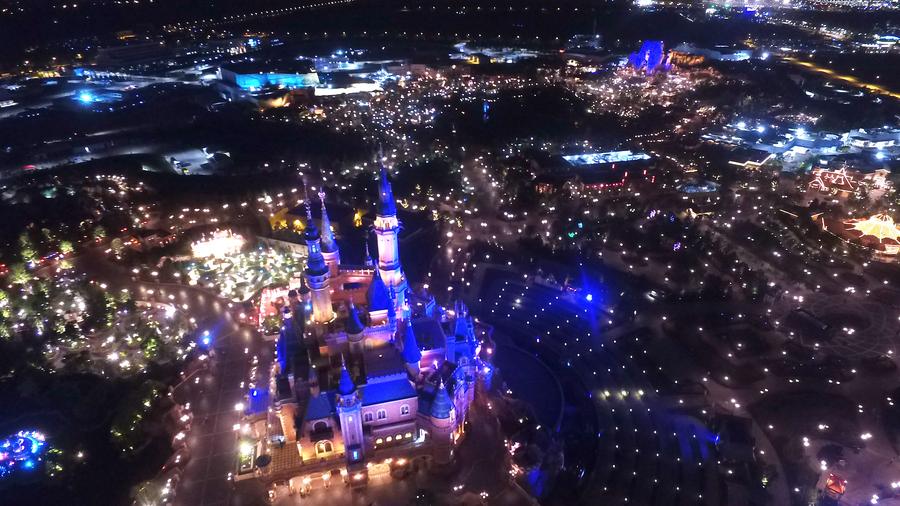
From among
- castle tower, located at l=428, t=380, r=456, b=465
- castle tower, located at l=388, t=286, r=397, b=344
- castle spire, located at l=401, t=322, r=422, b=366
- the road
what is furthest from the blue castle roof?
the road

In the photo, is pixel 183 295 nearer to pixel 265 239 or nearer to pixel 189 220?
pixel 265 239

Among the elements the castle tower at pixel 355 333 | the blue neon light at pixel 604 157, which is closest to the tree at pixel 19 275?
the castle tower at pixel 355 333

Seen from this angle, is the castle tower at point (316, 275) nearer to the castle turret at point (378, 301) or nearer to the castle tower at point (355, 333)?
the castle tower at point (355, 333)

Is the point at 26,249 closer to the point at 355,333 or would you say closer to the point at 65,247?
the point at 65,247

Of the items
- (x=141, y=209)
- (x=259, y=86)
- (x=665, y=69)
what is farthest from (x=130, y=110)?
(x=665, y=69)

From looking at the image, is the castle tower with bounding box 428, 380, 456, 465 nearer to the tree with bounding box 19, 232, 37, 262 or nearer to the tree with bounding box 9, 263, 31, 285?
the tree with bounding box 9, 263, 31, 285

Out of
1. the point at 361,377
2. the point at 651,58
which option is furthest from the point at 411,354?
the point at 651,58
